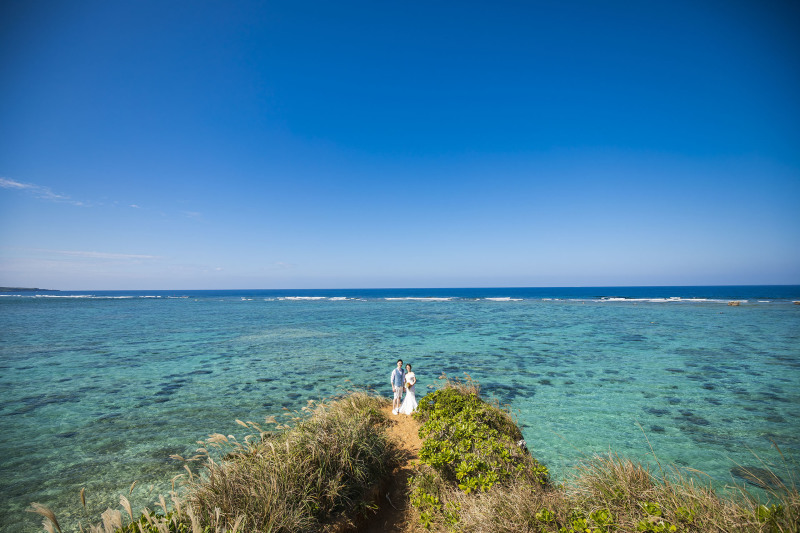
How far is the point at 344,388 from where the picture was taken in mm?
15328

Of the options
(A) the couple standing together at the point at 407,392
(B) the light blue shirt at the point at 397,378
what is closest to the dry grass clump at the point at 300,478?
(A) the couple standing together at the point at 407,392

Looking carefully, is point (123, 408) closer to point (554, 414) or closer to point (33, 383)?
point (33, 383)

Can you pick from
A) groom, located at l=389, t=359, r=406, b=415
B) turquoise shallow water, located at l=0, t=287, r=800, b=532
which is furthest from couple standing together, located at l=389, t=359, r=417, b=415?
turquoise shallow water, located at l=0, t=287, r=800, b=532

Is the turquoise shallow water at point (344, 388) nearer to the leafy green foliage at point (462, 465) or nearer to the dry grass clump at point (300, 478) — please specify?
the dry grass clump at point (300, 478)

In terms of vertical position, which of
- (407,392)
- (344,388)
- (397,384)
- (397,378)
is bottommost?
(344,388)

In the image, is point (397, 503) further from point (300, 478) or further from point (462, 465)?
point (300, 478)

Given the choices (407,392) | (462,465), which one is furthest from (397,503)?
(407,392)

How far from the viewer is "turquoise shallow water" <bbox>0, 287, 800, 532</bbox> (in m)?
8.91

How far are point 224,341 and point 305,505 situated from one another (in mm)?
27342

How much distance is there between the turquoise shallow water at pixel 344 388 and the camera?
29.2 ft

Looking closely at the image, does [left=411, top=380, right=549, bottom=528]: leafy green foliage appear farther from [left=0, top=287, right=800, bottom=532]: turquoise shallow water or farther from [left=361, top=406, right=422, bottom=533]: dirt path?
[left=0, top=287, right=800, bottom=532]: turquoise shallow water

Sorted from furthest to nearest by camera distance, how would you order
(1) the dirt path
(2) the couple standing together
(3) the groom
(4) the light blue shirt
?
(4) the light blue shirt
(3) the groom
(2) the couple standing together
(1) the dirt path

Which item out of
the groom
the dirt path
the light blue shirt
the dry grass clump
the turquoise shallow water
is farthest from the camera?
the light blue shirt

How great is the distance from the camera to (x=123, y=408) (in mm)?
12711
